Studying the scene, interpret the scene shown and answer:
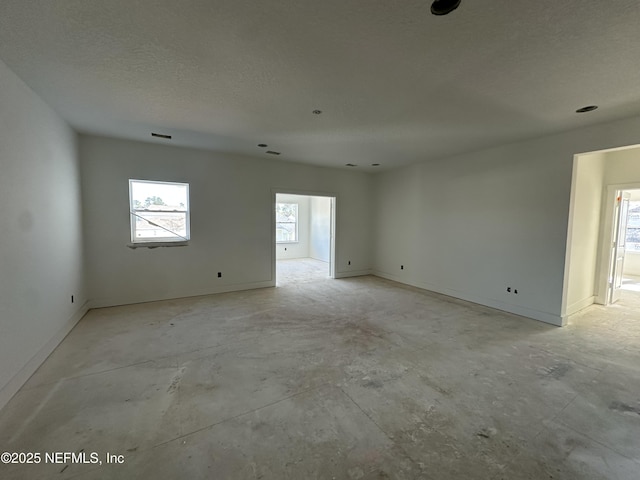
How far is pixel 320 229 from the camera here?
9406 millimetres

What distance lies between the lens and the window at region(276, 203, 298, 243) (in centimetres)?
963

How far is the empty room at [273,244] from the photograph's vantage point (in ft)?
5.40

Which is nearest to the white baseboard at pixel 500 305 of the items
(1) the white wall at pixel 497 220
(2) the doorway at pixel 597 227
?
(1) the white wall at pixel 497 220

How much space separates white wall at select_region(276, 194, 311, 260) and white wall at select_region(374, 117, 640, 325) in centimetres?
434

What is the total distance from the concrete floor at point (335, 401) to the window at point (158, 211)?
61.5 inches

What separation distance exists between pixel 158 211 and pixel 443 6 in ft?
15.8

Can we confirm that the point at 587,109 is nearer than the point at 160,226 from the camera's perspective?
Yes

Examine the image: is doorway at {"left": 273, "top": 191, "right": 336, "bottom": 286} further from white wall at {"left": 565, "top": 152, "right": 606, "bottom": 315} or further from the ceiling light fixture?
the ceiling light fixture

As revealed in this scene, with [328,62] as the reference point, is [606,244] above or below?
below

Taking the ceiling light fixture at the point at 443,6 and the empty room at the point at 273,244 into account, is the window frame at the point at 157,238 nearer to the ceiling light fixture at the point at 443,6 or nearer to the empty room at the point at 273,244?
the empty room at the point at 273,244

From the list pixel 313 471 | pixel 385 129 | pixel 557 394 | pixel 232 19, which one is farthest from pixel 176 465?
pixel 385 129

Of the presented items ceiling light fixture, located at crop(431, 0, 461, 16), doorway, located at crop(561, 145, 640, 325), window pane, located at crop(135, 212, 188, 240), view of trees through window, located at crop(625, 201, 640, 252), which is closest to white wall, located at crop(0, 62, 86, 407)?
window pane, located at crop(135, 212, 188, 240)

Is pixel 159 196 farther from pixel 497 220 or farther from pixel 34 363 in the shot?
pixel 497 220

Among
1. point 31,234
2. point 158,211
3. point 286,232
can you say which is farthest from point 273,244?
point 286,232
